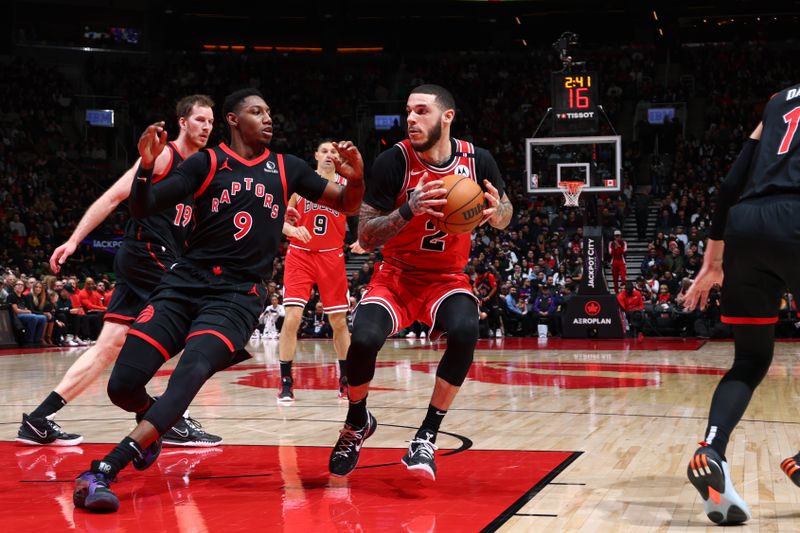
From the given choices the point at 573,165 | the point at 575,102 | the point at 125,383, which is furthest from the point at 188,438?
the point at 573,165

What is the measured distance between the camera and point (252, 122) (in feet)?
16.2

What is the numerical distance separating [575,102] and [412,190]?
14.1 m

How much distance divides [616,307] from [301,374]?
934cm

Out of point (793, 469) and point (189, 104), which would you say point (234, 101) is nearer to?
point (189, 104)

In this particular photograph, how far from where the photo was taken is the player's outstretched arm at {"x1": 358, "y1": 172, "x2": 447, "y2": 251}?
443cm

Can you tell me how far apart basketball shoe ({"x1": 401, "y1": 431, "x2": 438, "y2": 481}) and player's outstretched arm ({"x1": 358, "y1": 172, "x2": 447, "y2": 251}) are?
109 cm

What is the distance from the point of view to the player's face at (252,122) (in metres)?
4.95

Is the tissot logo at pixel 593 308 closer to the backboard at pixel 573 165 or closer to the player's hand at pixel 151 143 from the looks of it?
the backboard at pixel 573 165

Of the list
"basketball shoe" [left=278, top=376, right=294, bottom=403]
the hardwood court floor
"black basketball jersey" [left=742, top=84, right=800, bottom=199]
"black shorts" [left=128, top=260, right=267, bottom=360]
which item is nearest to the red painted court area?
the hardwood court floor

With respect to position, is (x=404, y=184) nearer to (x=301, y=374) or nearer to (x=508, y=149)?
(x=301, y=374)

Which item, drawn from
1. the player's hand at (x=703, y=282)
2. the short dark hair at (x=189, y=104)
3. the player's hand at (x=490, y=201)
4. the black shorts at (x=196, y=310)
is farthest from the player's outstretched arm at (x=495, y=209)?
the short dark hair at (x=189, y=104)

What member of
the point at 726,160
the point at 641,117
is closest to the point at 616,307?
the point at 726,160

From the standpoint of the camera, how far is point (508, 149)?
30.4 metres

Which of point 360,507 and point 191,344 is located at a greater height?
point 191,344
